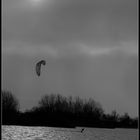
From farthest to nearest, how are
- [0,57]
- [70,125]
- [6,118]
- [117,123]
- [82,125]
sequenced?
1. [117,123]
2. [82,125]
3. [70,125]
4. [6,118]
5. [0,57]

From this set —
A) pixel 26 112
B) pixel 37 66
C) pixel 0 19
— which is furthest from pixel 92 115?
pixel 0 19

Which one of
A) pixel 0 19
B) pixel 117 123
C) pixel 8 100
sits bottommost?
pixel 117 123

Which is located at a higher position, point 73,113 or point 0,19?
point 0,19

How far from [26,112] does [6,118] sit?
7.18 meters

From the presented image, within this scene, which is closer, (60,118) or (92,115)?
(60,118)

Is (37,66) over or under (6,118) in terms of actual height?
over

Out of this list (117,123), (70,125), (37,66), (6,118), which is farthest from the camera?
(117,123)

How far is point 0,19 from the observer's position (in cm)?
541

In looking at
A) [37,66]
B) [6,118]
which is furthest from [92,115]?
[37,66]

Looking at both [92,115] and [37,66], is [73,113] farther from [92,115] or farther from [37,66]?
[37,66]

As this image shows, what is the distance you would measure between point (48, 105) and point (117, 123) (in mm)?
24365

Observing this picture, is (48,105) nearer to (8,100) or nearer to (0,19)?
(8,100)

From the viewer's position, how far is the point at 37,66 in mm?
18984

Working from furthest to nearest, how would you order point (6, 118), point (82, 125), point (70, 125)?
1. point (82, 125)
2. point (70, 125)
3. point (6, 118)
